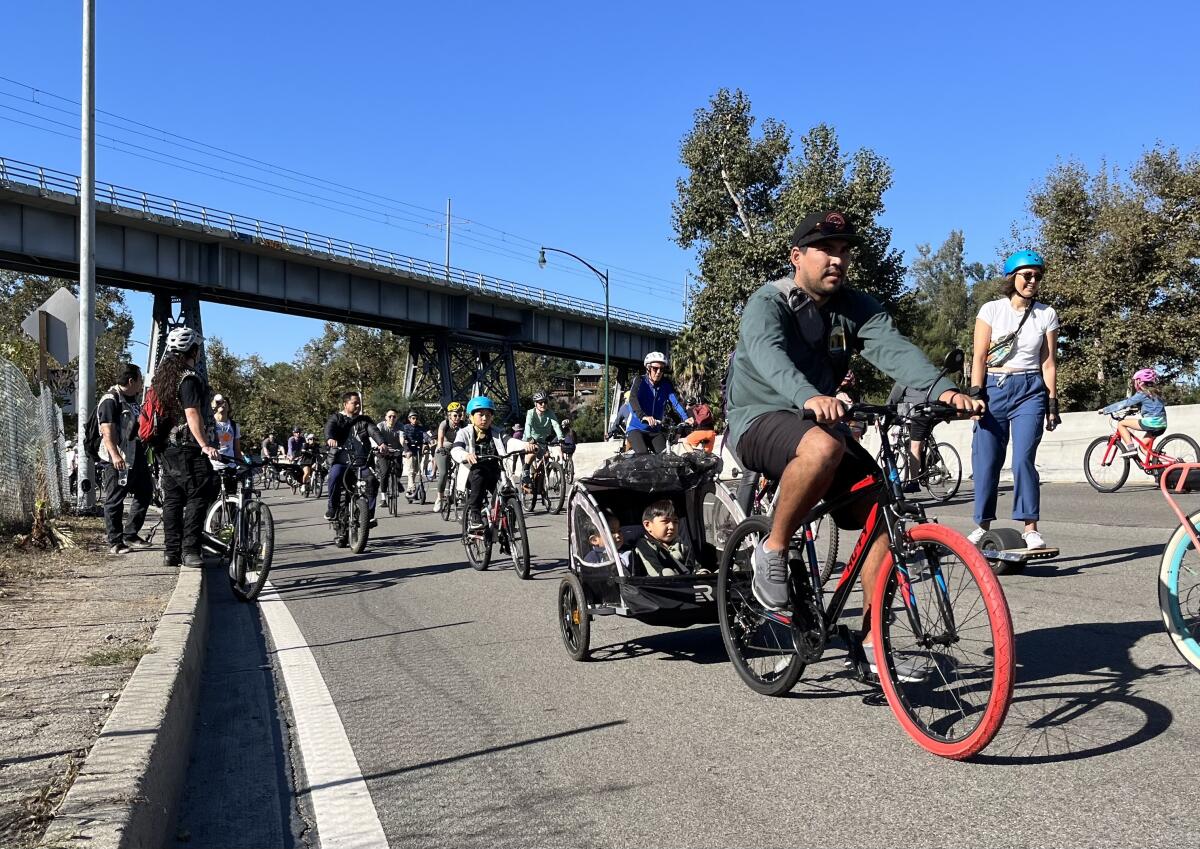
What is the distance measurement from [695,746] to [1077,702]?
141cm

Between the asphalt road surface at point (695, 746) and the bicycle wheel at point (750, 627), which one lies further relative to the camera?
the bicycle wheel at point (750, 627)

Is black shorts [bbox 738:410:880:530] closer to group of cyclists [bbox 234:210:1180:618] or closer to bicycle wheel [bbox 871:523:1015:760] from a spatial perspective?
group of cyclists [bbox 234:210:1180:618]

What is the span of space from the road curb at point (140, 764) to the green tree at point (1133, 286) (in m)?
32.4

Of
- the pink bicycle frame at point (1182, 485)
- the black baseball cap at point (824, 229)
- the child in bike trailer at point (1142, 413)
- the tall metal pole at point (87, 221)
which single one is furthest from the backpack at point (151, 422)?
the child in bike trailer at point (1142, 413)

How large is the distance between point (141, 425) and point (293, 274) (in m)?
40.9

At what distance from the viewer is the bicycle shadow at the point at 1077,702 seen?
327cm

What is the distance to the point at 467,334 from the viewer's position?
59.4 meters

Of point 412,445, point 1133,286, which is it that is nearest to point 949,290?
point 1133,286

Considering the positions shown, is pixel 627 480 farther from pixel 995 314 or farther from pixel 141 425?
pixel 141 425

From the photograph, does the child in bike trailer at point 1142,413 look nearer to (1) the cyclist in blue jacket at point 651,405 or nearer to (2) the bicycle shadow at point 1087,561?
(2) the bicycle shadow at point 1087,561

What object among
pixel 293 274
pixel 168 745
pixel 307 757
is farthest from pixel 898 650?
pixel 293 274

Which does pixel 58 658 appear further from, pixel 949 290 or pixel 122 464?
pixel 949 290

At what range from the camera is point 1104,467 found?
13.2m

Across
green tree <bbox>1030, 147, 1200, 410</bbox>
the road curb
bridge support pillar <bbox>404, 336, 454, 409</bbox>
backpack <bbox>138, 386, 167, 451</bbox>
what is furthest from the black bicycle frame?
bridge support pillar <bbox>404, 336, 454, 409</bbox>
